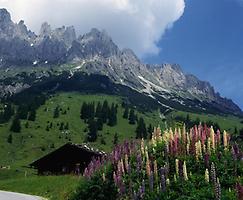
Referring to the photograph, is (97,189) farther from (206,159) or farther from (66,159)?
(66,159)

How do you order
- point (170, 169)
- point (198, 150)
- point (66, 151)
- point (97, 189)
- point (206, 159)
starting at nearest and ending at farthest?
point (206, 159) < point (170, 169) < point (198, 150) < point (97, 189) < point (66, 151)

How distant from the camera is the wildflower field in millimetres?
14773

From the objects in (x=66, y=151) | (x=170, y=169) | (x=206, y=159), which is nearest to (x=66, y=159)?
(x=66, y=151)

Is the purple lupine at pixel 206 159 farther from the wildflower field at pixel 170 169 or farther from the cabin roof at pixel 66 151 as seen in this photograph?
the cabin roof at pixel 66 151

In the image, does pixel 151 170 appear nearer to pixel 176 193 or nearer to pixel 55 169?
pixel 176 193

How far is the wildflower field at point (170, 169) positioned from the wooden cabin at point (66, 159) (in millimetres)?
49866

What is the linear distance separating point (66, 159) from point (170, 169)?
5693 centimetres

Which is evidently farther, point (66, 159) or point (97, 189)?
point (66, 159)

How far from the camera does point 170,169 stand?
1677cm

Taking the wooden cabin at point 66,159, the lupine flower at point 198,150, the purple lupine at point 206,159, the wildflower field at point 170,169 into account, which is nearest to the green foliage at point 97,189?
the wildflower field at point 170,169

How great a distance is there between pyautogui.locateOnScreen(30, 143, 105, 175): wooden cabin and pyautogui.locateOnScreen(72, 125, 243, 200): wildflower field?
4987cm

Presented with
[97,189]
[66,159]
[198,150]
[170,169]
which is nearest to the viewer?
[170,169]

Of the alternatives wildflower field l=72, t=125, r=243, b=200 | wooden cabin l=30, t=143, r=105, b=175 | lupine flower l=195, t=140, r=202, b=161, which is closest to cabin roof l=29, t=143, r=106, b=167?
wooden cabin l=30, t=143, r=105, b=175

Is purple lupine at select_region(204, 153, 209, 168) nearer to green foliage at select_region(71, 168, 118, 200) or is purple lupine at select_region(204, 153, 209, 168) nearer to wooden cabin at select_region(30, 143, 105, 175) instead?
green foliage at select_region(71, 168, 118, 200)
